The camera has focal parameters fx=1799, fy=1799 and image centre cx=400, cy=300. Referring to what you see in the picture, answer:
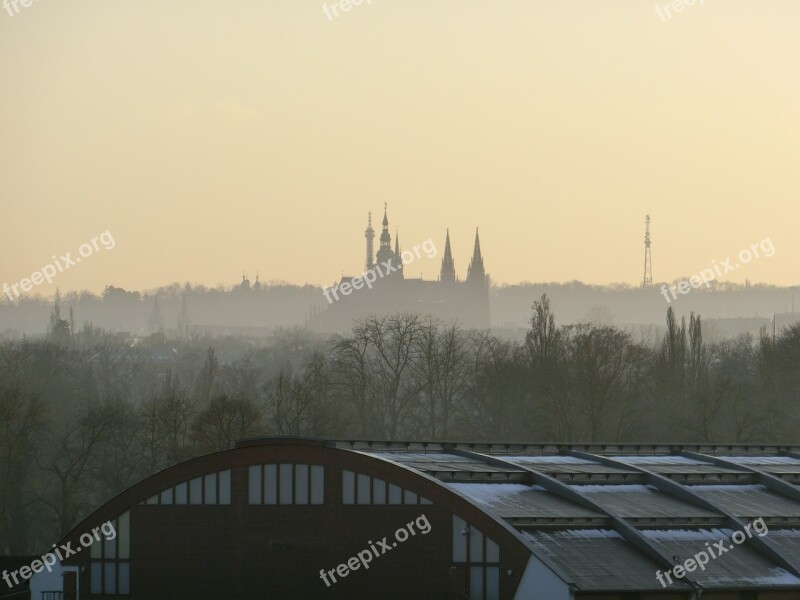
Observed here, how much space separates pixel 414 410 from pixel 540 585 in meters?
83.1

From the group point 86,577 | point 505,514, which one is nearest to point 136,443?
point 86,577

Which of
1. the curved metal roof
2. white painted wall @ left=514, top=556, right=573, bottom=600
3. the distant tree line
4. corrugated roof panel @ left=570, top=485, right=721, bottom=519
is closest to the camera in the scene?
white painted wall @ left=514, top=556, right=573, bottom=600

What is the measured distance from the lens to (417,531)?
57094 millimetres

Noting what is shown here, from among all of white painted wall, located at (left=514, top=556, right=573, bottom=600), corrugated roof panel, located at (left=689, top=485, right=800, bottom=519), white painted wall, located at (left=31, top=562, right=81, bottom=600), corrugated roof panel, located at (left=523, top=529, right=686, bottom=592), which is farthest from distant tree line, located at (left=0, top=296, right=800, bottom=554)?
white painted wall, located at (left=514, top=556, right=573, bottom=600)

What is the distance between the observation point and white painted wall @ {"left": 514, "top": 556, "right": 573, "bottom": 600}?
52.5 meters

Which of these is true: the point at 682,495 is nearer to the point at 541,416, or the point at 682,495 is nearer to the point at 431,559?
the point at 431,559

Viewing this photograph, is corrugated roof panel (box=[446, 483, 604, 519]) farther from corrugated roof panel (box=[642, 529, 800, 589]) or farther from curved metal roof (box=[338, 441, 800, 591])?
corrugated roof panel (box=[642, 529, 800, 589])

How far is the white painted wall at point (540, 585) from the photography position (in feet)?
172

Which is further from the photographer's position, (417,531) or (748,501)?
(748,501)

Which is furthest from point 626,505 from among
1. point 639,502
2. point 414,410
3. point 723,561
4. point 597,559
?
point 414,410

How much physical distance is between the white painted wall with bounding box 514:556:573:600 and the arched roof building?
0.06 meters

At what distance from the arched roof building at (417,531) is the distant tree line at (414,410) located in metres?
38.1

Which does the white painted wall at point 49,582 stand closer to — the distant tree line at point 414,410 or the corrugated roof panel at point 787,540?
the corrugated roof panel at point 787,540

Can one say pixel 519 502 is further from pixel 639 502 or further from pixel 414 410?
pixel 414 410
